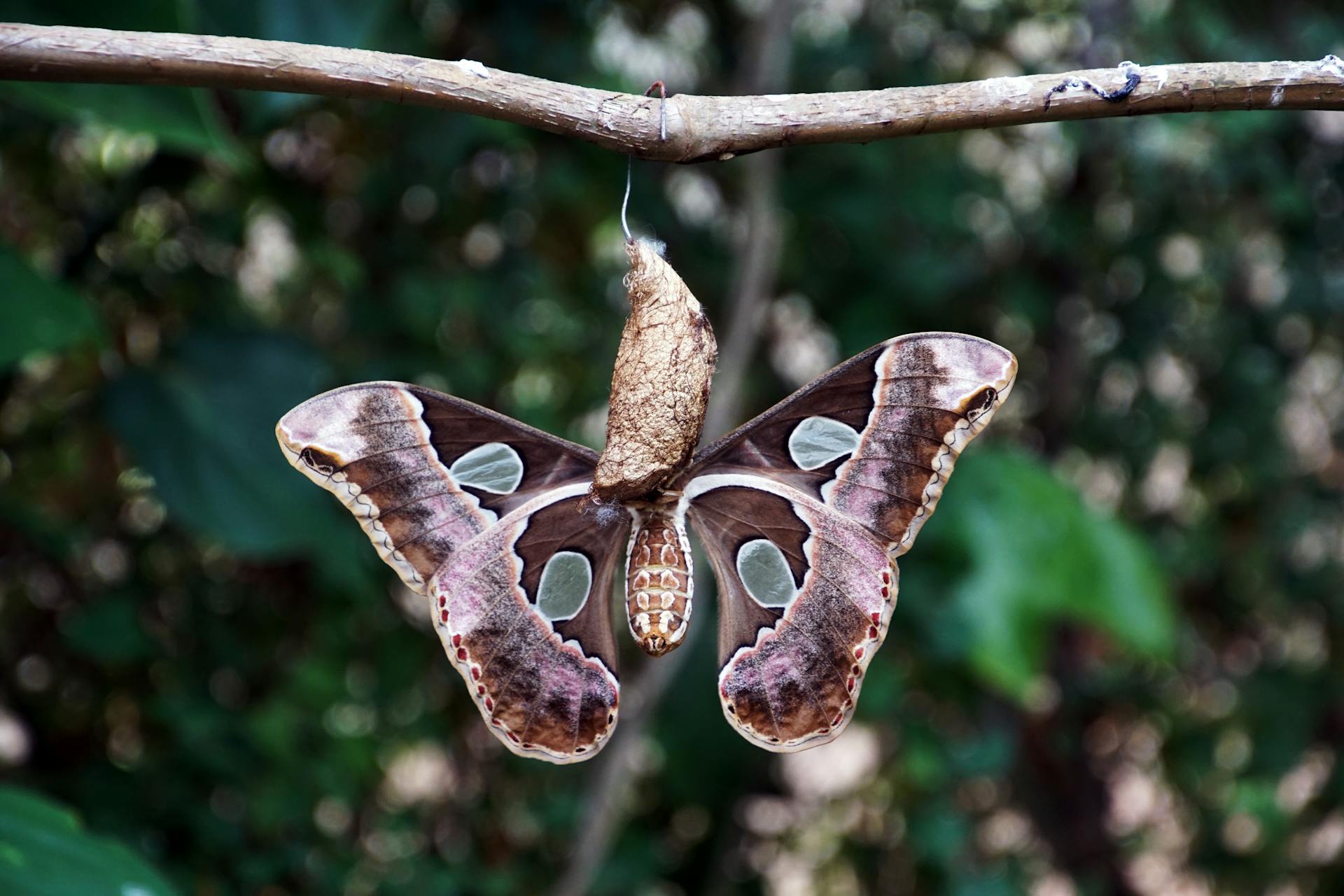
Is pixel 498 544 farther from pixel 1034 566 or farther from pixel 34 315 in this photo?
pixel 1034 566

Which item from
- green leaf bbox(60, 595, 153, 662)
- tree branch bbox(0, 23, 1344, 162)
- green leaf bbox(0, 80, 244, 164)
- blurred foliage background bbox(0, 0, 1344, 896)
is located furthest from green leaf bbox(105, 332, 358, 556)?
tree branch bbox(0, 23, 1344, 162)

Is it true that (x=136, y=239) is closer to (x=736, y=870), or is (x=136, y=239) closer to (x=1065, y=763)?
(x=736, y=870)

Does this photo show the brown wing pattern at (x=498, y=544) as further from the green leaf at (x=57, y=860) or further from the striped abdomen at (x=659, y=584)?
the green leaf at (x=57, y=860)

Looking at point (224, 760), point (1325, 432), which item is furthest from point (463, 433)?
point (1325, 432)

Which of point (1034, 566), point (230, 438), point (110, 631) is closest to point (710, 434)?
point (1034, 566)

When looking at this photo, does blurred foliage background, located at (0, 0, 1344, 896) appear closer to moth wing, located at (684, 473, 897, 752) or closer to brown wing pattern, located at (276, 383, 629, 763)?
brown wing pattern, located at (276, 383, 629, 763)
